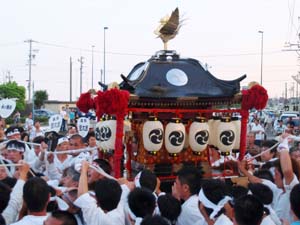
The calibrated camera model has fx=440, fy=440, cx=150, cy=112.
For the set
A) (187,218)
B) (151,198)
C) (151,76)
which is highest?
(151,76)

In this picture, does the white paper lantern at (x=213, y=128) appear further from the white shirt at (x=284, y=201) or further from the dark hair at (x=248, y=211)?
the dark hair at (x=248, y=211)

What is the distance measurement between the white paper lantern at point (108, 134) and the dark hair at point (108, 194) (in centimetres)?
227

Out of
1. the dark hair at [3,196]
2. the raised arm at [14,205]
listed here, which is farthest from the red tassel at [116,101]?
the dark hair at [3,196]

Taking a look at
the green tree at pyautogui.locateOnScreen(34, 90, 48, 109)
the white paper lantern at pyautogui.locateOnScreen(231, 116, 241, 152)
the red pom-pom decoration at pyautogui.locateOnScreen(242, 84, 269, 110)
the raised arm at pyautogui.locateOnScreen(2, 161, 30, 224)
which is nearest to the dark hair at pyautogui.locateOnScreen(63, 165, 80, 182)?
the raised arm at pyautogui.locateOnScreen(2, 161, 30, 224)

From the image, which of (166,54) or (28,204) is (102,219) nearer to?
(28,204)

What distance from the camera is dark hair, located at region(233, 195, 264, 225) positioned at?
295 centimetres

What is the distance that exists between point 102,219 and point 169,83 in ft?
9.17

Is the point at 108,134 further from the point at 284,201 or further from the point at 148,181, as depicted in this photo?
the point at 284,201

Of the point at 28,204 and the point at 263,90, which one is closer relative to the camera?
the point at 28,204

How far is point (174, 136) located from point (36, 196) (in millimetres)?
2689

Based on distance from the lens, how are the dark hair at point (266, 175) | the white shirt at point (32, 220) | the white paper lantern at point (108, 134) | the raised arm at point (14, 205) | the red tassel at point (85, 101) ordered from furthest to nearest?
the red tassel at point (85, 101) → the white paper lantern at point (108, 134) → the dark hair at point (266, 175) → the raised arm at point (14, 205) → the white shirt at point (32, 220)

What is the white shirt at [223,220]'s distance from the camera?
327cm

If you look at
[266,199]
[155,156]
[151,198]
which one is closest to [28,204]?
[151,198]

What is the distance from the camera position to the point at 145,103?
227 inches
